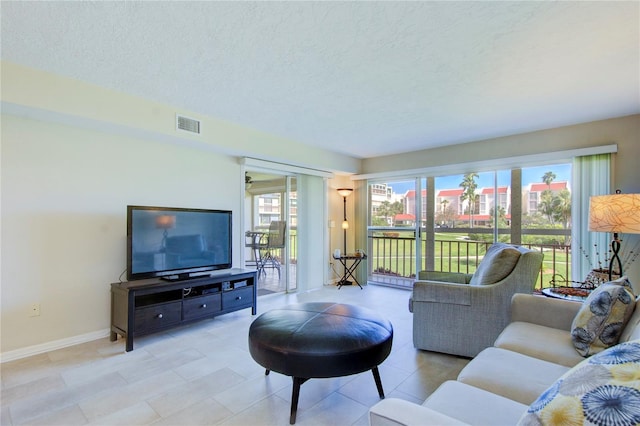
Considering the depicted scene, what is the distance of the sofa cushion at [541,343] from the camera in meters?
1.64

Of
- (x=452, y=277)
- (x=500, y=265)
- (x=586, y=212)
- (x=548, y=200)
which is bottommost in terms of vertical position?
(x=452, y=277)

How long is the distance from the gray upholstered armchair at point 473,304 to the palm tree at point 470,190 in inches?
80.1

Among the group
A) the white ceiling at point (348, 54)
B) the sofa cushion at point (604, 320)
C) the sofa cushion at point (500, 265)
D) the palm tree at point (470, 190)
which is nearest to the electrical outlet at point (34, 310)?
the white ceiling at point (348, 54)

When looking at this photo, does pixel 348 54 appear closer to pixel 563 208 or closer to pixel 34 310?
pixel 34 310

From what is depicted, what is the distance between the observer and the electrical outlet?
2691 mm

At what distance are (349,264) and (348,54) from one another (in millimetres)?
4238

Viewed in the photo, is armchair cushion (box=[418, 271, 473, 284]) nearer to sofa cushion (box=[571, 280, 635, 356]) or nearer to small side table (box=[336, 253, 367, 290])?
sofa cushion (box=[571, 280, 635, 356])

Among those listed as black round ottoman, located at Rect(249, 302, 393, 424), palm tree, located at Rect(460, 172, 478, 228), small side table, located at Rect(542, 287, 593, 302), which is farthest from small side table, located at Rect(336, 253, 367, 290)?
black round ottoman, located at Rect(249, 302, 393, 424)

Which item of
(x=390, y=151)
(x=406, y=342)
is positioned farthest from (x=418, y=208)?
(x=406, y=342)

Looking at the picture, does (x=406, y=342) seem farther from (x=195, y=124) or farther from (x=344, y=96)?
(x=195, y=124)

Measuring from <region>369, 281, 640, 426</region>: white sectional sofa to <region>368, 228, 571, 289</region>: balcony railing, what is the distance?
82.9 inches

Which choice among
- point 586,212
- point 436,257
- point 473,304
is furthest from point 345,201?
point 473,304

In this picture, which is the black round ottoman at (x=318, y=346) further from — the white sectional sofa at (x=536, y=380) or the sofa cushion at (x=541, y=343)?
the sofa cushion at (x=541, y=343)

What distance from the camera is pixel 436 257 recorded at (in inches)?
195
